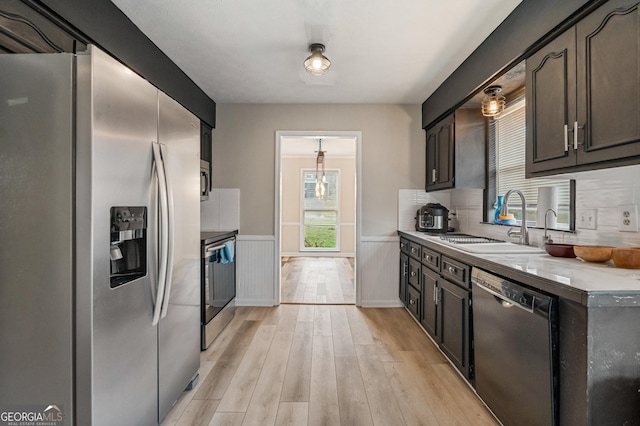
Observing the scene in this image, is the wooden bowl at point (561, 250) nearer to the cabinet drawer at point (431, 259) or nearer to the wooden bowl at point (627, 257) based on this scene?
the wooden bowl at point (627, 257)

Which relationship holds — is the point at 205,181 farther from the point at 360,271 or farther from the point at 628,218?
the point at 628,218

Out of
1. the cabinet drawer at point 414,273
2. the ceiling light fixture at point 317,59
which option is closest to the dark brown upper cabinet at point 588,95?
the ceiling light fixture at point 317,59

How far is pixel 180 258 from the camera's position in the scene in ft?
6.13

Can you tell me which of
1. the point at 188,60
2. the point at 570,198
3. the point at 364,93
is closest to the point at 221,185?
the point at 188,60

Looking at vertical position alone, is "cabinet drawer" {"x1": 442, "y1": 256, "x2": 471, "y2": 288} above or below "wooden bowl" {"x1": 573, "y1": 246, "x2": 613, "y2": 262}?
below

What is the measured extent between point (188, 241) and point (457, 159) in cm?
256

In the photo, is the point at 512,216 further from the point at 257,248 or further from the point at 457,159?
the point at 257,248

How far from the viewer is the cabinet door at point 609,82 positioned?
4.25 feet

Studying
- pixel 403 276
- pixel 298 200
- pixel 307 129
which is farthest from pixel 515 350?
pixel 298 200

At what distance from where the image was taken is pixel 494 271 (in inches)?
68.7

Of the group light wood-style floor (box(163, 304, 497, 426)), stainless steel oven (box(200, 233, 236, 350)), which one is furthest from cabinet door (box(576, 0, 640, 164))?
stainless steel oven (box(200, 233, 236, 350))

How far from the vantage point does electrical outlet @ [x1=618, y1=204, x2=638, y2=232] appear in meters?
1.62

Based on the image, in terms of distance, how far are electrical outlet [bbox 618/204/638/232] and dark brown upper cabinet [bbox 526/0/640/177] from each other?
0.36 meters

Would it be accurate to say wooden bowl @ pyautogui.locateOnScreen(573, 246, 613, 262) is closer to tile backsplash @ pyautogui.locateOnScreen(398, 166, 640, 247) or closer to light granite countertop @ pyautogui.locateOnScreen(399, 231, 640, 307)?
light granite countertop @ pyautogui.locateOnScreen(399, 231, 640, 307)
